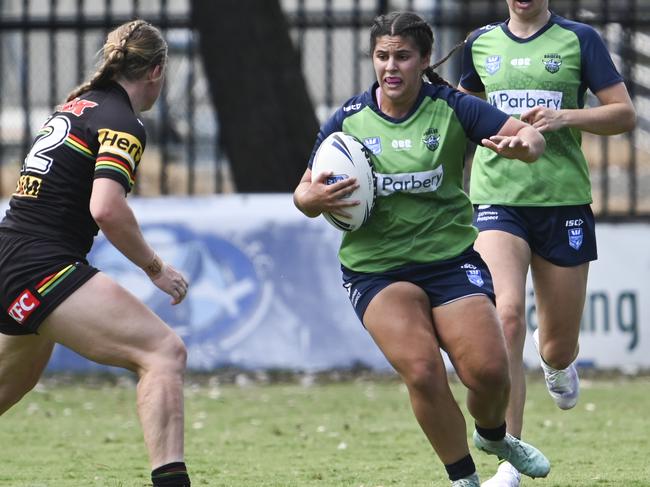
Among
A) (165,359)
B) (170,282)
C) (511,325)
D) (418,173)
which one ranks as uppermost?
(418,173)

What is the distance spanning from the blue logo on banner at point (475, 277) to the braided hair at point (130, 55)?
1.58 meters

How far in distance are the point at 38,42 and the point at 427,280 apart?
26.8 feet

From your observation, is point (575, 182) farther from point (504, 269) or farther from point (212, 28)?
point (212, 28)

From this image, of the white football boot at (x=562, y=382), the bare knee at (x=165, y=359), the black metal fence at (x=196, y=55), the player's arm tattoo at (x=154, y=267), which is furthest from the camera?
the black metal fence at (x=196, y=55)

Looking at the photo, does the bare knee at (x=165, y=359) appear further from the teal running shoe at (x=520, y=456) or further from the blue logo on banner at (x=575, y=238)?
the blue logo on banner at (x=575, y=238)

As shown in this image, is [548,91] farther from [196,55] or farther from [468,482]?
[196,55]

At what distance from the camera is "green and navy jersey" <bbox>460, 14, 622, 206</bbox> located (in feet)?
22.1

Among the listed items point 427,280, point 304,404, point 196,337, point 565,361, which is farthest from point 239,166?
point 427,280

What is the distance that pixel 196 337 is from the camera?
1138 centimetres

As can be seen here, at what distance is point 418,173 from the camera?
19.1 feet

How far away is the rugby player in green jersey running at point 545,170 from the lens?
6.71m

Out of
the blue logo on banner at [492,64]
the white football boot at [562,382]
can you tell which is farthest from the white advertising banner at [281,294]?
the blue logo on banner at [492,64]

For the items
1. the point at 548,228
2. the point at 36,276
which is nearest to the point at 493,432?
the point at 548,228

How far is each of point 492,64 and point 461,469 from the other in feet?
7.04
